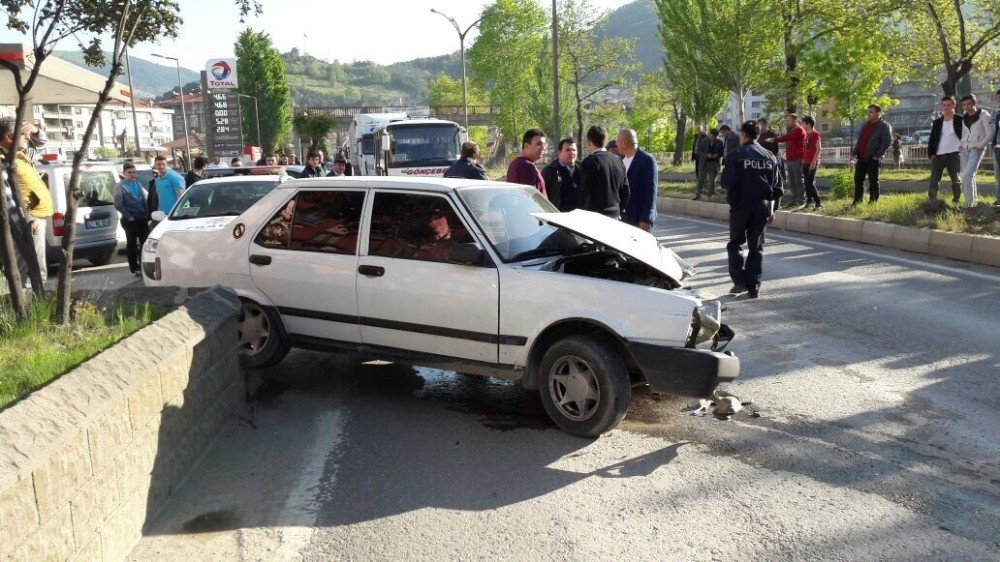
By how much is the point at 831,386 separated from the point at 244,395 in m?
4.30

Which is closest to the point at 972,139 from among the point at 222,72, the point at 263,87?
the point at 222,72

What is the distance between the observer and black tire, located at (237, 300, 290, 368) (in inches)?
255

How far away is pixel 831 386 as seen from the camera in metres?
6.15

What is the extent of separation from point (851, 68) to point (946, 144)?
119 feet

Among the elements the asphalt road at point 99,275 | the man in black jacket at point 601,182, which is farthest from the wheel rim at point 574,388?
the asphalt road at point 99,275

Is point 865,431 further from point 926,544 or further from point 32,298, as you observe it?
point 32,298

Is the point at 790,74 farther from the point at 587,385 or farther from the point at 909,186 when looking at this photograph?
the point at 587,385

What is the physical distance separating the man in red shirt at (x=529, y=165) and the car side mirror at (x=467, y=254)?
3.56 m

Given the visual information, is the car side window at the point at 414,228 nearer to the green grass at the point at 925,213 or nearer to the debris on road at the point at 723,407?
the debris on road at the point at 723,407

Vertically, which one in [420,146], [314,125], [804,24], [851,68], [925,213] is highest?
[851,68]

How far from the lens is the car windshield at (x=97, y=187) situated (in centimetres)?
1446

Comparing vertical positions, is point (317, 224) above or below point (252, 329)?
above

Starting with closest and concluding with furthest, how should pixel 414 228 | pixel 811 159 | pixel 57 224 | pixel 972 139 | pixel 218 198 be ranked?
pixel 414 228 → pixel 218 198 → pixel 972 139 → pixel 57 224 → pixel 811 159

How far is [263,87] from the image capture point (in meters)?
102
